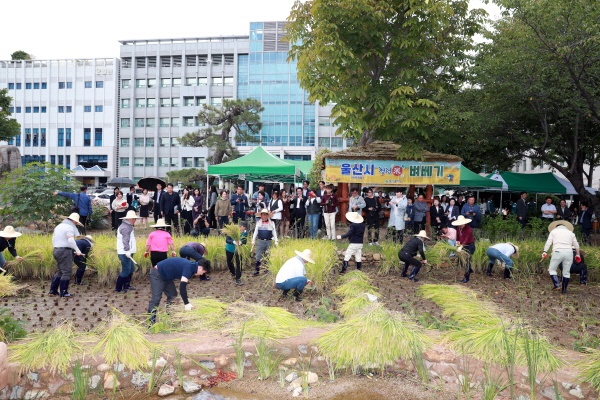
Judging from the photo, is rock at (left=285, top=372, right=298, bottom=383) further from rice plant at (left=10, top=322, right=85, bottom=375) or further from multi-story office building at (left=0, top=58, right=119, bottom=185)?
multi-story office building at (left=0, top=58, right=119, bottom=185)

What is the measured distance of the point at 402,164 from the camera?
566 inches

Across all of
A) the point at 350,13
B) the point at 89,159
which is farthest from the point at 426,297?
the point at 89,159

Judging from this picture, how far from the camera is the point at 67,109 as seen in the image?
55344 mm

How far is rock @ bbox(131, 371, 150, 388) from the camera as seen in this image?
4914mm

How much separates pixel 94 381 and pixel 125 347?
1.55 ft

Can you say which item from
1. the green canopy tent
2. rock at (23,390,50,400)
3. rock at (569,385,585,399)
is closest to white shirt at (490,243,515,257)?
rock at (569,385,585,399)

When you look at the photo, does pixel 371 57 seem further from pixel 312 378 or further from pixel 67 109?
pixel 67 109

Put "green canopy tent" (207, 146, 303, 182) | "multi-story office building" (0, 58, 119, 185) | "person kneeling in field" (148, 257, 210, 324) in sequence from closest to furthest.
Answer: "person kneeling in field" (148, 257, 210, 324), "green canopy tent" (207, 146, 303, 182), "multi-story office building" (0, 58, 119, 185)

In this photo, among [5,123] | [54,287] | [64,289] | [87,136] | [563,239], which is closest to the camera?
[64,289]

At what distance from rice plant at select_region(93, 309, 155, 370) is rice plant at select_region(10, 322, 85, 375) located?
0.25m

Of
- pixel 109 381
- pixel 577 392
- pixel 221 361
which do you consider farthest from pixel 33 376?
pixel 577 392

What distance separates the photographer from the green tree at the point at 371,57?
43.0 feet

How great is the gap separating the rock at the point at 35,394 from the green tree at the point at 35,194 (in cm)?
942

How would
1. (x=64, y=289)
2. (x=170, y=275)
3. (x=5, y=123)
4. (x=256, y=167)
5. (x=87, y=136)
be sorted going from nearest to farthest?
(x=170, y=275), (x=64, y=289), (x=256, y=167), (x=5, y=123), (x=87, y=136)
